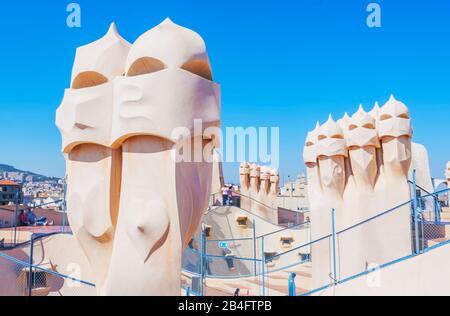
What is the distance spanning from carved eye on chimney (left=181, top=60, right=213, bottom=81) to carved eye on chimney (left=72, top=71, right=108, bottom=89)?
46.0 inches

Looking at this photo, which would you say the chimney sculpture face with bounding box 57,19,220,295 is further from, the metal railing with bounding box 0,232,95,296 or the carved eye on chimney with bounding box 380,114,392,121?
the carved eye on chimney with bounding box 380,114,392,121

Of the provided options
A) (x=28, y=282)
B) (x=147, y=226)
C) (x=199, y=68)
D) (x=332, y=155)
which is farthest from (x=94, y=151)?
(x=332, y=155)

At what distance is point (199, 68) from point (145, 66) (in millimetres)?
734

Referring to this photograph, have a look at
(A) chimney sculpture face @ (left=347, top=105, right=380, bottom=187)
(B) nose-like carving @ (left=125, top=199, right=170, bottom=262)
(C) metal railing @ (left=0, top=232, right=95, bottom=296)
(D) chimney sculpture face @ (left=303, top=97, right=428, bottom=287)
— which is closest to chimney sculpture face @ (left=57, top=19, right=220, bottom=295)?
(B) nose-like carving @ (left=125, top=199, right=170, bottom=262)

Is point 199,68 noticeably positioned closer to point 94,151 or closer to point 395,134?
point 94,151

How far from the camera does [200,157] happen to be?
5.15 meters

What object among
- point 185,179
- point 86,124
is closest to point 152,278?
point 185,179

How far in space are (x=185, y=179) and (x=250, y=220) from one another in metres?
14.7

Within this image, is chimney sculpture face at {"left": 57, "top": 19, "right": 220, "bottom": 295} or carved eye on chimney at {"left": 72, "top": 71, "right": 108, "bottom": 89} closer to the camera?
chimney sculpture face at {"left": 57, "top": 19, "right": 220, "bottom": 295}

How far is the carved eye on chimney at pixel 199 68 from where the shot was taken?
498 centimetres

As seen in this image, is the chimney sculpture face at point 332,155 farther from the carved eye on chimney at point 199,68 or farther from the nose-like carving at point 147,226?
the nose-like carving at point 147,226

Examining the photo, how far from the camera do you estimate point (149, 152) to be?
484 cm

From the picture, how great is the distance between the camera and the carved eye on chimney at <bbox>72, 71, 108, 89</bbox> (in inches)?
205
